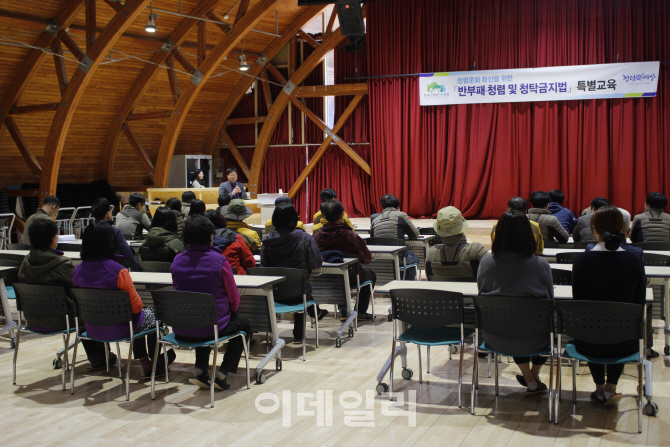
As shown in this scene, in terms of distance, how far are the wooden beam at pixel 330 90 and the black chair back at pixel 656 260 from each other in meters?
9.78

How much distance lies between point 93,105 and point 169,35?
2.25 m

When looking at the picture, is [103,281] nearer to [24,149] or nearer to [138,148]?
[24,149]

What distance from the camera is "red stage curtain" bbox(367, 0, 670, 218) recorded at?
38.6 ft

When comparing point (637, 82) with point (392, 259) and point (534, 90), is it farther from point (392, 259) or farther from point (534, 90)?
point (392, 259)

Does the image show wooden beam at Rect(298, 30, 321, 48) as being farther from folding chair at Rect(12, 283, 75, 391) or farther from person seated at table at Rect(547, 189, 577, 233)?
folding chair at Rect(12, 283, 75, 391)

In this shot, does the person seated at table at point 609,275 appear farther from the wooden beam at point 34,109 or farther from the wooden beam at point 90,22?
the wooden beam at point 34,109

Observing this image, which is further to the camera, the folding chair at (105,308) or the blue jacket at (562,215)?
the blue jacket at (562,215)

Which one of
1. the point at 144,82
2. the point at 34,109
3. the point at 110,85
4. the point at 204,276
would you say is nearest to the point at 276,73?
the point at 144,82

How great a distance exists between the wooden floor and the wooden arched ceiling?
314 inches

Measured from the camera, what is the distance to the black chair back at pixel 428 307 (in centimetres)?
375

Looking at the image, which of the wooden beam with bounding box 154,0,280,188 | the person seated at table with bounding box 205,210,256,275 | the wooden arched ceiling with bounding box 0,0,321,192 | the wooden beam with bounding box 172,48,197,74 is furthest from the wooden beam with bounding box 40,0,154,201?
the person seated at table with bounding box 205,210,256,275

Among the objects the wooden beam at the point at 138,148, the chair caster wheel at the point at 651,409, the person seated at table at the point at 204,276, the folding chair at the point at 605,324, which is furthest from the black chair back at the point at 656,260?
the wooden beam at the point at 138,148

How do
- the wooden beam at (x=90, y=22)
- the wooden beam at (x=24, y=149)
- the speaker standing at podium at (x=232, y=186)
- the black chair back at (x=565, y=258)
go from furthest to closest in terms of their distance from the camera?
the wooden beam at (x=24, y=149)
the speaker standing at podium at (x=232, y=186)
the wooden beam at (x=90, y=22)
the black chair back at (x=565, y=258)

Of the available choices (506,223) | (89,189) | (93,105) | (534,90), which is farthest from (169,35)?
(506,223)
